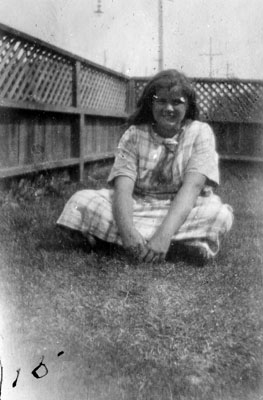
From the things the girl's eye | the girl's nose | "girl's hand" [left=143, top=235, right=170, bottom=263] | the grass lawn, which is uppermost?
Answer: the girl's eye

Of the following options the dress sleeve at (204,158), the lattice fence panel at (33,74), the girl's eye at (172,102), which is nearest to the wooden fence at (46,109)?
the lattice fence panel at (33,74)

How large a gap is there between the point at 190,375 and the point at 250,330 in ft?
1.39

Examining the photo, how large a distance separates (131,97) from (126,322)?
7.37 metres

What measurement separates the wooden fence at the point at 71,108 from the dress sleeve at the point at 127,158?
158 cm

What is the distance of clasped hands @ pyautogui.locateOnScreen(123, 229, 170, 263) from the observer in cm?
283

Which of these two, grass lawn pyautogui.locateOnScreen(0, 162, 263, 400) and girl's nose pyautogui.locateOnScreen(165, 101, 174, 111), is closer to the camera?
grass lawn pyautogui.locateOnScreen(0, 162, 263, 400)

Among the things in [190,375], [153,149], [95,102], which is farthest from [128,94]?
[190,375]

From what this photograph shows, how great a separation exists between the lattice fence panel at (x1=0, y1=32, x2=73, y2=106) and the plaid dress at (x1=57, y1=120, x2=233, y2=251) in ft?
6.30

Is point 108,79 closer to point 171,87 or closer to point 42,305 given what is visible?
point 171,87

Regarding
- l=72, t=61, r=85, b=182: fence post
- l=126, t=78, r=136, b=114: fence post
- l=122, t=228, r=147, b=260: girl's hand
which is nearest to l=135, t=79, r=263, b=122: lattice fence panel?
l=126, t=78, r=136, b=114: fence post

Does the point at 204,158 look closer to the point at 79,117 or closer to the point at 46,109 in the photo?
the point at 46,109

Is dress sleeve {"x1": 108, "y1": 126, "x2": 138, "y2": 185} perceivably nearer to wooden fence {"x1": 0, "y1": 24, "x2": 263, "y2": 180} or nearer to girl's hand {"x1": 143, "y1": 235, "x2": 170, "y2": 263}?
girl's hand {"x1": 143, "y1": 235, "x2": 170, "y2": 263}

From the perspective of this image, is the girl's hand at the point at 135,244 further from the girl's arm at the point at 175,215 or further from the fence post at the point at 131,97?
the fence post at the point at 131,97

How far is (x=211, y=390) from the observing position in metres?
1.76
